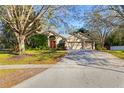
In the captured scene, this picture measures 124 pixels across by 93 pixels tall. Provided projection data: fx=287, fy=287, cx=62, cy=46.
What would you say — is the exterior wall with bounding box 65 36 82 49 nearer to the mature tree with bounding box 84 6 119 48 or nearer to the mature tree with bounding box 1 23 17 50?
the mature tree with bounding box 84 6 119 48

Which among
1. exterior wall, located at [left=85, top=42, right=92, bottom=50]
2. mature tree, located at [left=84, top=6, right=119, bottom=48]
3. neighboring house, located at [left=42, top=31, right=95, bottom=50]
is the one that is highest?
mature tree, located at [left=84, top=6, right=119, bottom=48]

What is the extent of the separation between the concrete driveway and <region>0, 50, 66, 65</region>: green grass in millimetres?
467

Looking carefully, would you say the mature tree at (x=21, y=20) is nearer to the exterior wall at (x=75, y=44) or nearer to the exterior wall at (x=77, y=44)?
the exterior wall at (x=75, y=44)

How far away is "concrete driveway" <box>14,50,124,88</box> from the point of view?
920cm

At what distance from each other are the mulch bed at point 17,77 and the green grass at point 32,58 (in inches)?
39.6

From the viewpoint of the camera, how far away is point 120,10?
635 inches

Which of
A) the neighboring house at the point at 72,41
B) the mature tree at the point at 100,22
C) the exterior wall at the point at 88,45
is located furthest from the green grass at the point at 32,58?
the mature tree at the point at 100,22

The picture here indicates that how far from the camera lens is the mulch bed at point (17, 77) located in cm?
904

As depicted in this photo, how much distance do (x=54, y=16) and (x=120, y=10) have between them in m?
3.76

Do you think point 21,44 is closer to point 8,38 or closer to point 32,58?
point 8,38

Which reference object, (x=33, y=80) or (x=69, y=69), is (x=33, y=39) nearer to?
(x=69, y=69)

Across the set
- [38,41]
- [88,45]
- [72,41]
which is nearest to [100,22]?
[88,45]

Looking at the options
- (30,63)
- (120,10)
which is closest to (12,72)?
(30,63)

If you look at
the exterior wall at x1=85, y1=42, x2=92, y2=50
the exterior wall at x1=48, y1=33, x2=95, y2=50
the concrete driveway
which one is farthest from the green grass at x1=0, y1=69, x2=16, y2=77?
the exterior wall at x1=85, y1=42, x2=92, y2=50
